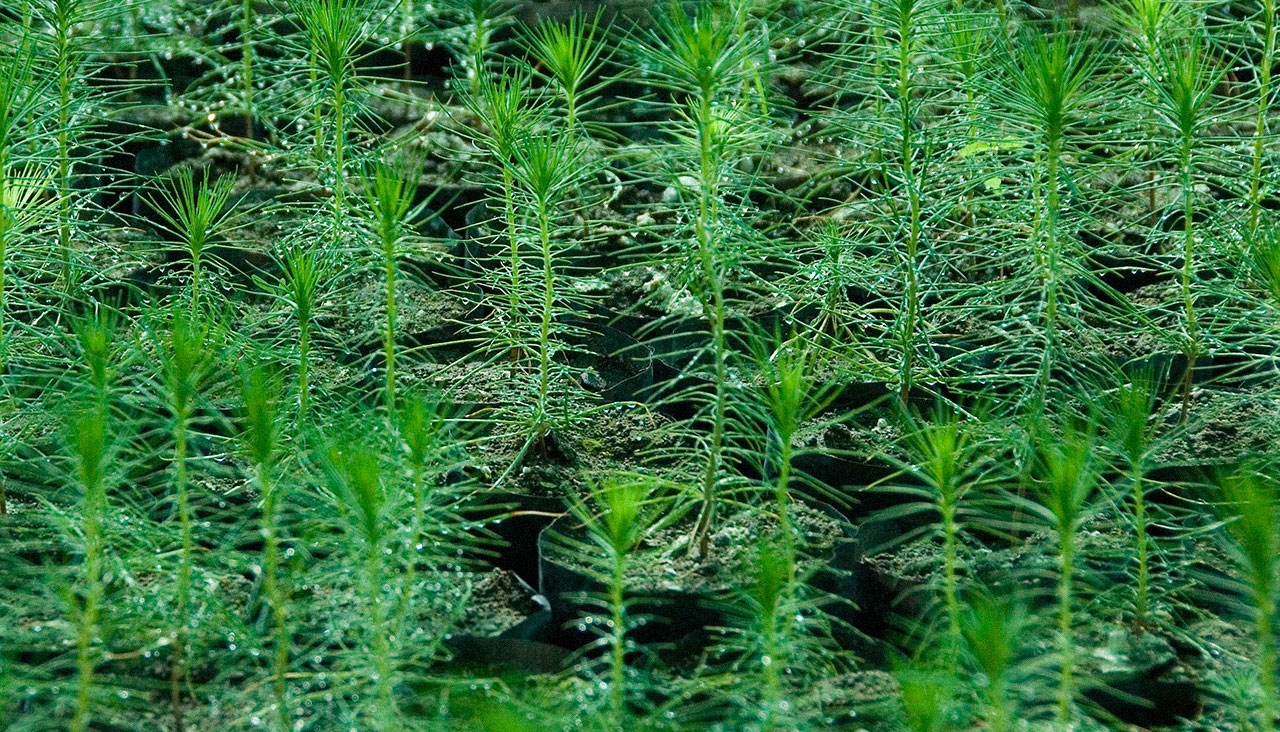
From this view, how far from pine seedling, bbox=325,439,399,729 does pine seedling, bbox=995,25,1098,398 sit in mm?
1223

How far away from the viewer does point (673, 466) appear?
2506 mm

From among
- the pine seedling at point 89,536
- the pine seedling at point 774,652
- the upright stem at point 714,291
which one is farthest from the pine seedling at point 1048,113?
the pine seedling at point 89,536

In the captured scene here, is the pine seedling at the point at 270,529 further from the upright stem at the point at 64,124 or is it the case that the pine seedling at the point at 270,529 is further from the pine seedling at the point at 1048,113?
the pine seedling at the point at 1048,113

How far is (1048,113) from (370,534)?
1328 mm

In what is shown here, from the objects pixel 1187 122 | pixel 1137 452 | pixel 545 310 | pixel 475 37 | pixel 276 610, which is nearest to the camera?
pixel 276 610

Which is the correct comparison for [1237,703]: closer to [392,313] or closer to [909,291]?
[909,291]

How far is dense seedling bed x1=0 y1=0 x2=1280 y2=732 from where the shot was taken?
1.77m

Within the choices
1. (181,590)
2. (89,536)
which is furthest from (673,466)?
(89,536)

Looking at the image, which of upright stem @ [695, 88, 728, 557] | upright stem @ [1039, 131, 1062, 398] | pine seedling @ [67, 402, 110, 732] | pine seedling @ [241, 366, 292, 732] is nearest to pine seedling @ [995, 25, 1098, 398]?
upright stem @ [1039, 131, 1062, 398]

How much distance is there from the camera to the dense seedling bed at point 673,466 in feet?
5.80

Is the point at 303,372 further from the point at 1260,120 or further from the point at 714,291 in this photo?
the point at 1260,120

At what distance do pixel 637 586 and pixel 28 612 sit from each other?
0.94 m

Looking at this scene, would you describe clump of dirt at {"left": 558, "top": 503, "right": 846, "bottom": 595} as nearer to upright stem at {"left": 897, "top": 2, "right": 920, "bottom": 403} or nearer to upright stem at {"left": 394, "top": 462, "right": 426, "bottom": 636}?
upright stem at {"left": 394, "top": 462, "right": 426, "bottom": 636}

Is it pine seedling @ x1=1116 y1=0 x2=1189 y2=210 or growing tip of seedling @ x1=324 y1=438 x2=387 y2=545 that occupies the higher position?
pine seedling @ x1=1116 y1=0 x2=1189 y2=210
